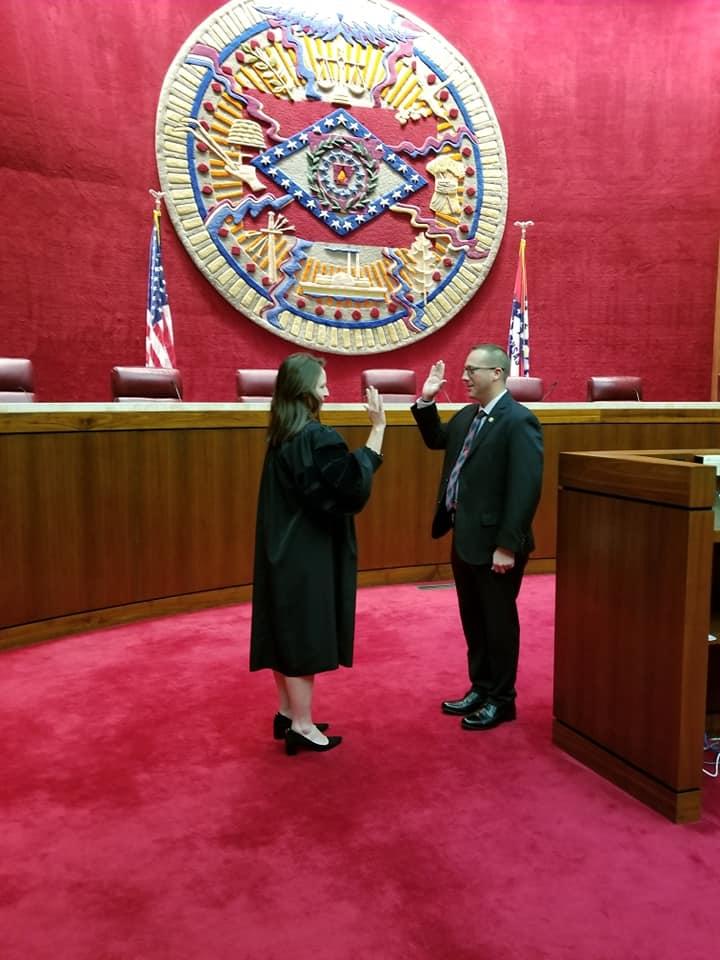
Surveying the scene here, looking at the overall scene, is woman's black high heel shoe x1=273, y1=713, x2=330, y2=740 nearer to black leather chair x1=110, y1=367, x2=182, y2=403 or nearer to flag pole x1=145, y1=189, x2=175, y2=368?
black leather chair x1=110, y1=367, x2=182, y2=403

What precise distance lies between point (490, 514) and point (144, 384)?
100 inches

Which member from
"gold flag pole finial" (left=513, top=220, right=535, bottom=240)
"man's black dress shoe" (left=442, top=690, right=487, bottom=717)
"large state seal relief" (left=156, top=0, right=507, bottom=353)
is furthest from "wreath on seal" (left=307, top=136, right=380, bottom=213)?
"man's black dress shoe" (left=442, top=690, right=487, bottom=717)

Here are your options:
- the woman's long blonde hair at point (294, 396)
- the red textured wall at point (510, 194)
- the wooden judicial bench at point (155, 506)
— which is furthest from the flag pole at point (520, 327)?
the woman's long blonde hair at point (294, 396)

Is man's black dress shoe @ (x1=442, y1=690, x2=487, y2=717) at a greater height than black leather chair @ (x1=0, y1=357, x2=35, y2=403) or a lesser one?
lesser

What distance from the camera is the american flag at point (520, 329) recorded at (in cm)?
614

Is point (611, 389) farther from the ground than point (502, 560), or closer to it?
farther from the ground

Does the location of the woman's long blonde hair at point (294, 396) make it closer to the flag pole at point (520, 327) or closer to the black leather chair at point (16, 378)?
the black leather chair at point (16, 378)

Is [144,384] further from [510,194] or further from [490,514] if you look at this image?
[510,194]

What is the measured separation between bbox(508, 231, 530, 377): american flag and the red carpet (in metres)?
3.65

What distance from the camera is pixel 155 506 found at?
3771mm

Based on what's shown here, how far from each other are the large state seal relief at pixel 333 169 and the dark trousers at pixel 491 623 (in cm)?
365

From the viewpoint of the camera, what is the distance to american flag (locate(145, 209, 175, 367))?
210 inches

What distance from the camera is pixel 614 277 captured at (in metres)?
6.72

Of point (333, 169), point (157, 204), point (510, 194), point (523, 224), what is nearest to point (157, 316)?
point (157, 204)
